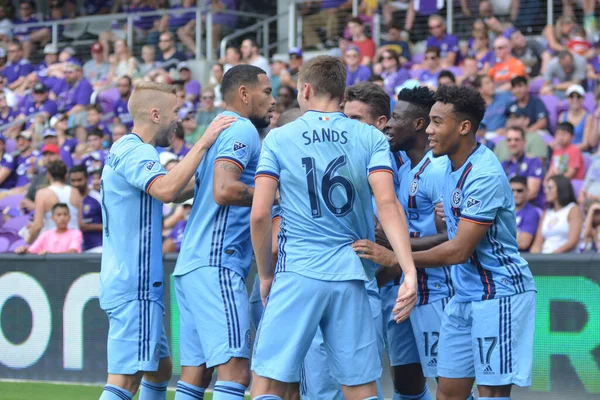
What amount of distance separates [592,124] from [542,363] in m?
4.64

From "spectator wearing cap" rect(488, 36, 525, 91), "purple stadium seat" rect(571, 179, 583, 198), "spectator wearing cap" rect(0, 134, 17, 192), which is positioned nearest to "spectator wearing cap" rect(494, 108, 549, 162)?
"purple stadium seat" rect(571, 179, 583, 198)

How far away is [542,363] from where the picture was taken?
7730 mm

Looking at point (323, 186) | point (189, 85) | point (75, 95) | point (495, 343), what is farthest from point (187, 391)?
point (75, 95)

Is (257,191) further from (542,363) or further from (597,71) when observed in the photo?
(597,71)

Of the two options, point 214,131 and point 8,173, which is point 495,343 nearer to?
point 214,131

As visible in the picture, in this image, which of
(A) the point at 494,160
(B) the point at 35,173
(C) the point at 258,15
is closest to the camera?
(A) the point at 494,160

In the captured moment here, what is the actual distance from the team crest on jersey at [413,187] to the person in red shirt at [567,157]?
5.07 meters

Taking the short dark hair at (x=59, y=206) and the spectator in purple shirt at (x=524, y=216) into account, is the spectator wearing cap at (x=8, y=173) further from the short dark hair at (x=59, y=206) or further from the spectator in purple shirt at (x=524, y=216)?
the spectator in purple shirt at (x=524, y=216)

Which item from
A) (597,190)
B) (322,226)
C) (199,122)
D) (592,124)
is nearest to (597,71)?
(592,124)

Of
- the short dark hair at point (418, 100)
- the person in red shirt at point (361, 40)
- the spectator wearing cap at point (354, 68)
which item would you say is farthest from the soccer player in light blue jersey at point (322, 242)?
the person in red shirt at point (361, 40)

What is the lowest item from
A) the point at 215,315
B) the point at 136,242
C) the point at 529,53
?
the point at 215,315

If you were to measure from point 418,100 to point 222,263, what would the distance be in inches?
69.0

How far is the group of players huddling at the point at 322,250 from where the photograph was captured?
484 centimetres

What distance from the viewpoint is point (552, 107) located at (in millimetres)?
12414
